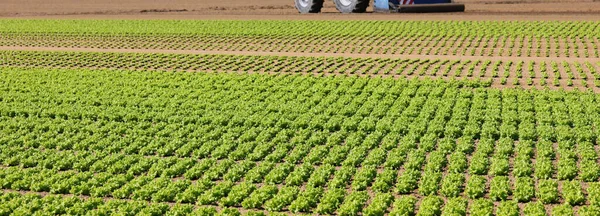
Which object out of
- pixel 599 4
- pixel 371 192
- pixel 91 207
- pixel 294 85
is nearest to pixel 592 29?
pixel 599 4

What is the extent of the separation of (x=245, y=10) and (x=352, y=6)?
25.4 feet

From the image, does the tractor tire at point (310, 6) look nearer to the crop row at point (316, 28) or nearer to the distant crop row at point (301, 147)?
the crop row at point (316, 28)

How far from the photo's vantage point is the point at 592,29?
28.5 m

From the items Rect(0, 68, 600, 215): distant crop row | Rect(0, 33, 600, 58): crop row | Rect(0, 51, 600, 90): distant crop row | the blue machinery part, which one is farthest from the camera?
the blue machinery part

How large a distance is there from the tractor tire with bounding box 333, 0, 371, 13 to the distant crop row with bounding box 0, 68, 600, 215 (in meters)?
18.8

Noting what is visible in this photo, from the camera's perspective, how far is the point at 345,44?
88.6ft

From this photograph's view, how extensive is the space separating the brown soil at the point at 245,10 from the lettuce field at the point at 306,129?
8.88 meters

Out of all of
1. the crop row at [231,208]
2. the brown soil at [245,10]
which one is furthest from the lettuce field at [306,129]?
the brown soil at [245,10]

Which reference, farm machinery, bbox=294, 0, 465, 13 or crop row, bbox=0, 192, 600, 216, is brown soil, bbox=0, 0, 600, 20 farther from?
crop row, bbox=0, 192, 600, 216

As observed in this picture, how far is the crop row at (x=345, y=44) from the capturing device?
24.3 meters

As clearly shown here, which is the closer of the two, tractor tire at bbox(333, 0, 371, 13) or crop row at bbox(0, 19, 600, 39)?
crop row at bbox(0, 19, 600, 39)

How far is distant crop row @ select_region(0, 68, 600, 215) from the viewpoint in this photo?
10.6 meters

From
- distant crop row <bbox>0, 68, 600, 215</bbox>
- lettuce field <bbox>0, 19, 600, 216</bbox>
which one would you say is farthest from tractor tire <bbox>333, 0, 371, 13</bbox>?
distant crop row <bbox>0, 68, 600, 215</bbox>

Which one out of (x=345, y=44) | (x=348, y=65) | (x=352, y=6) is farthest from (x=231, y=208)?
(x=352, y=6)
